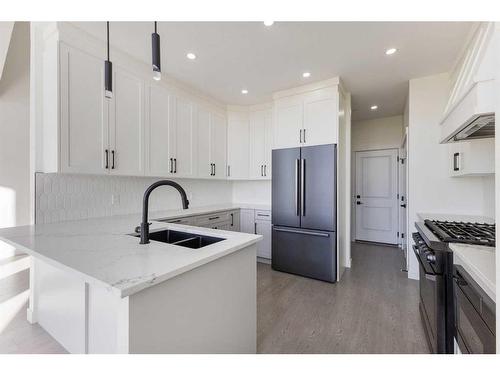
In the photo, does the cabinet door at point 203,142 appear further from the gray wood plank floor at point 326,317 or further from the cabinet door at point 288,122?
the gray wood plank floor at point 326,317

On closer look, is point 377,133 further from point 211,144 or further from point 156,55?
point 156,55

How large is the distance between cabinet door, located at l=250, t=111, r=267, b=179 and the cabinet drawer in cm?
65

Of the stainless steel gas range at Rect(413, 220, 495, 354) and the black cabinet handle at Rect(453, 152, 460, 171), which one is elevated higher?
the black cabinet handle at Rect(453, 152, 460, 171)

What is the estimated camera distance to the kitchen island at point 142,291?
892 mm

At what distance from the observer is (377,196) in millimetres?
4891

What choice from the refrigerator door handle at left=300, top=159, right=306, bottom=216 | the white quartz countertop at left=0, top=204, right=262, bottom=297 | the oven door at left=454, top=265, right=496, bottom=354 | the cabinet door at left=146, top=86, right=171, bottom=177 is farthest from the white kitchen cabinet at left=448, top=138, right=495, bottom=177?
the cabinet door at left=146, top=86, right=171, bottom=177

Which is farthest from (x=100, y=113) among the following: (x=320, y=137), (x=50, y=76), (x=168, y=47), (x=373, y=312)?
(x=373, y=312)

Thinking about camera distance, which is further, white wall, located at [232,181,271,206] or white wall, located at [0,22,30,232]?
white wall, located at [232,181,271,206]

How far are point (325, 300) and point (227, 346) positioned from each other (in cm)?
157

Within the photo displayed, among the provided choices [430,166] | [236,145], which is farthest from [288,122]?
[430,166]

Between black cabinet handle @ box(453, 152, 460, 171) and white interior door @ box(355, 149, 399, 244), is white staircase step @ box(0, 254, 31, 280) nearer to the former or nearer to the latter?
black cabinet handle @ box(453, 152, 460, 171)

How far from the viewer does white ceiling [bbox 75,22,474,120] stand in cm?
203

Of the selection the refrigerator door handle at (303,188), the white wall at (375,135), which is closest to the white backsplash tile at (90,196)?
the refrigerator door handle at (303,188)

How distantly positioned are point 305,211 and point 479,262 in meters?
2.02
